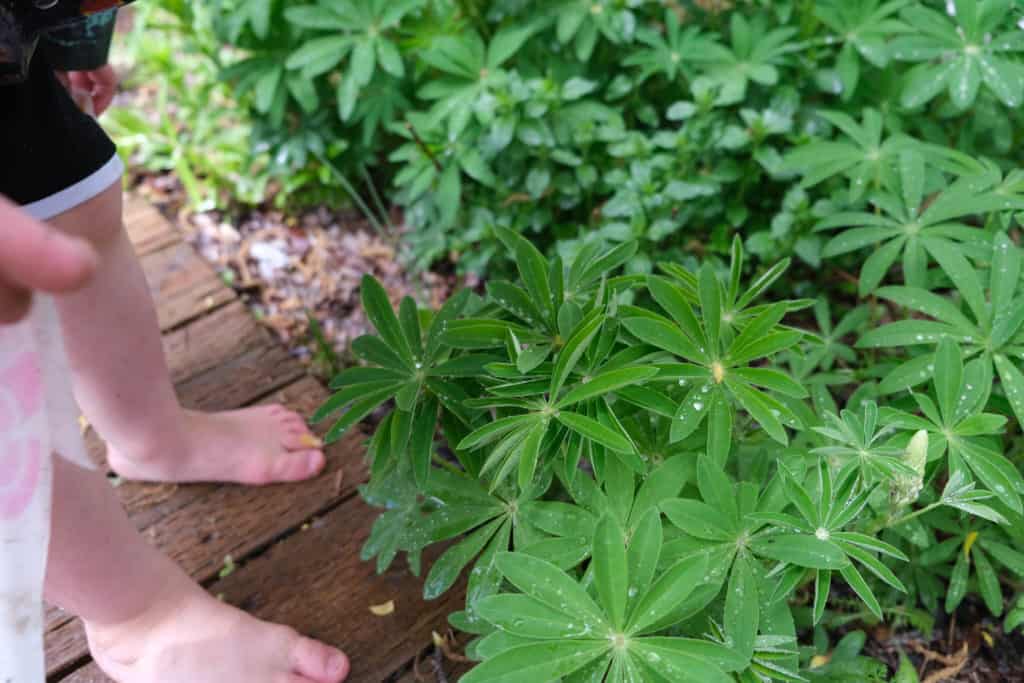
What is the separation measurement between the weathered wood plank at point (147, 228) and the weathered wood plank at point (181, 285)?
0.10 feet

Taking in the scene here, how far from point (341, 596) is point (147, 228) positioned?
1.32 meters

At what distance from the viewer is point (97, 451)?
1.78m

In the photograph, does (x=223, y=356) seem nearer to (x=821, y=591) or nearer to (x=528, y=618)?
(x=528, y=618)

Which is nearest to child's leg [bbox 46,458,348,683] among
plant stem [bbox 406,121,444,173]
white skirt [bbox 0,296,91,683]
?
white skirt [bbox 0,296,91,683]

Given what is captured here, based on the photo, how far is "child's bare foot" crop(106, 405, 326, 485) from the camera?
162cm

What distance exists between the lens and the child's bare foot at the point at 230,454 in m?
1.62

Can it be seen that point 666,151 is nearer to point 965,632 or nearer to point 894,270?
point 894,270

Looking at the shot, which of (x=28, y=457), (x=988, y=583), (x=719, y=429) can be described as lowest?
(x=988, y=583)

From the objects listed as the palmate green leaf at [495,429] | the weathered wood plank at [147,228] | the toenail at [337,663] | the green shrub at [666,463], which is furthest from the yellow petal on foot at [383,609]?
the weathered wood plank at [147,228]

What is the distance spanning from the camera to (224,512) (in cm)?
166

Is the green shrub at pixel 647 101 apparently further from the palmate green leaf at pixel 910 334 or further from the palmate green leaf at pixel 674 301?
the palmate green leaf at pixel 674 301

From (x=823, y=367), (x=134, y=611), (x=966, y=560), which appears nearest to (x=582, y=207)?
(x=823, y=367)

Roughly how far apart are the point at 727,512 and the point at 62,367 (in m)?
0.83

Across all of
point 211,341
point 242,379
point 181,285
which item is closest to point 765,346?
point 242,379
